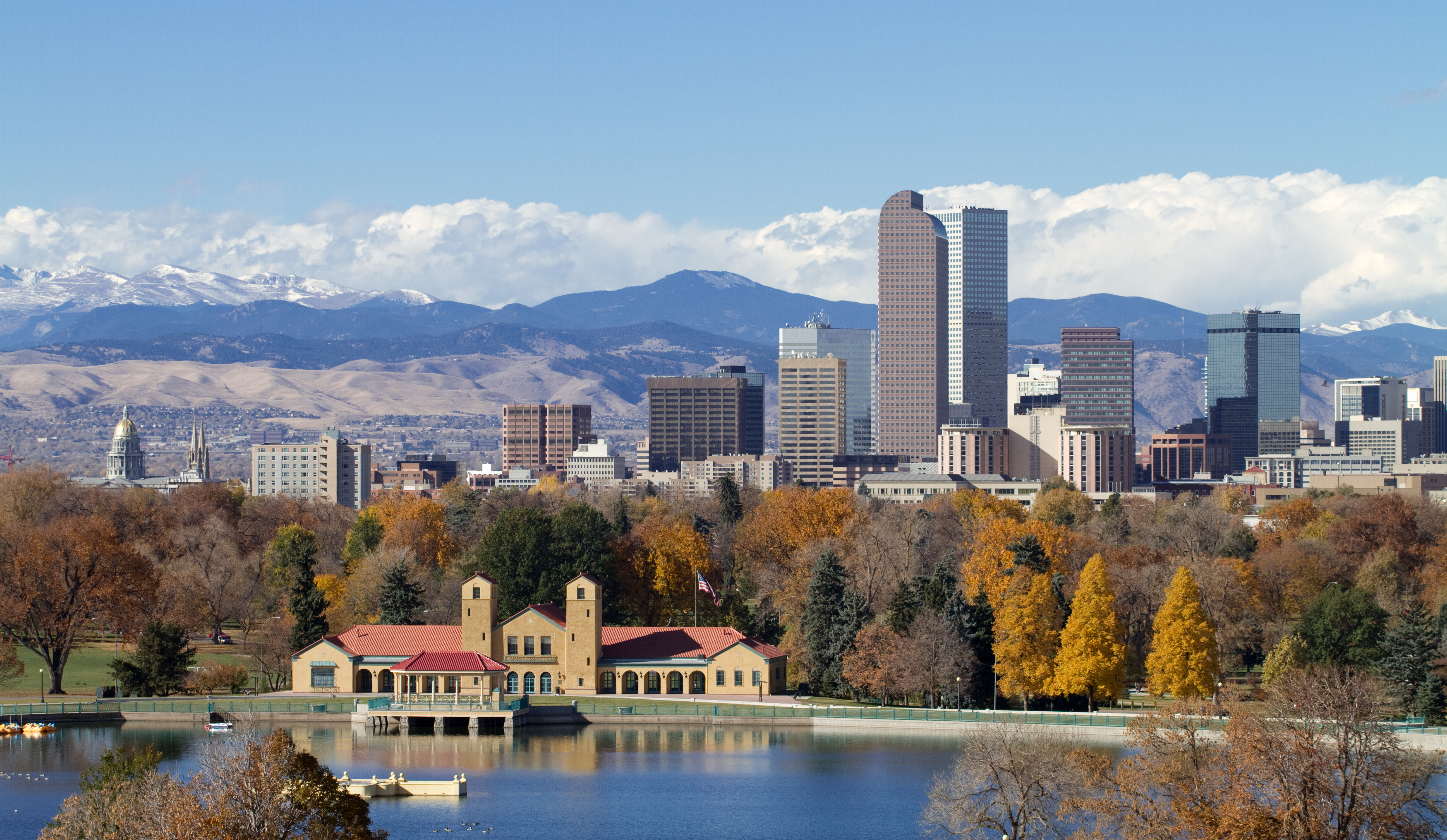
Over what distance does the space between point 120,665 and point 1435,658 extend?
6456cm

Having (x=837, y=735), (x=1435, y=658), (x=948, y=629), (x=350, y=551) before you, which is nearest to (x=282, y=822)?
(x=837, y=735)

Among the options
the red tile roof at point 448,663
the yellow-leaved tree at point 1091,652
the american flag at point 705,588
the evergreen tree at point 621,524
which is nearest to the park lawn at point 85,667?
the red tile roof at point 448,663

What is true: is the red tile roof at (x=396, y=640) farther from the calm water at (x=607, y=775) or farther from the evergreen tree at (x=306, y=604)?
the calm water at (x=607, y=775)

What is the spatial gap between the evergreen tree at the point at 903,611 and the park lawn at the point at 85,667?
121ft

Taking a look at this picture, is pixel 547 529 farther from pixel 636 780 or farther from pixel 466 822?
pixel 466 822

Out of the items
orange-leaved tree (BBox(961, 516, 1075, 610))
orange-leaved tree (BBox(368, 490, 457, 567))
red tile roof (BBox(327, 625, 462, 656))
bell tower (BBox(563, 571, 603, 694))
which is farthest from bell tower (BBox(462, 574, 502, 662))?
orange-leaved tree (BBox(368, 490, 457, 567))

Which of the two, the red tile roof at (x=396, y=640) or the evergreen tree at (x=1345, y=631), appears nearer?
the evergreen tree at (x=1345, y=631)

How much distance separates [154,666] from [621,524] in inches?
2094

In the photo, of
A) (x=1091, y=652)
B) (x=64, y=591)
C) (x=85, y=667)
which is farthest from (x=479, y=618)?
(x=1091, y=652)

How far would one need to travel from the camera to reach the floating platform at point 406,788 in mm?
73500

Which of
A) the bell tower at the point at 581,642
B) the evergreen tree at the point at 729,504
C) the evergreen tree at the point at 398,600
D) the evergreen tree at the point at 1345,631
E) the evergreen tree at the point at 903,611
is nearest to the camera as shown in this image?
the evergreen tree at the point at 1345,631

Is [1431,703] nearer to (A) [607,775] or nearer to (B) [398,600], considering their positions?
(A) [607,775]

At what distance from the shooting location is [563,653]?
10662 centimetres

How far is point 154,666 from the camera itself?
101 meters
